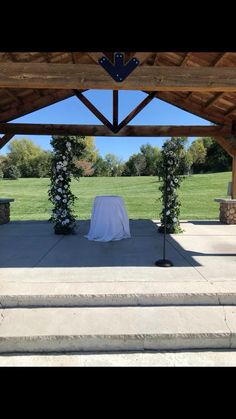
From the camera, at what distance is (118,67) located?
420cm

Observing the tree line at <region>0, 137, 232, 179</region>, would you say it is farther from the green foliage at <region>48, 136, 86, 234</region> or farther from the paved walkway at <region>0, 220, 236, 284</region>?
Answer: the paved walkway at <region>0, 220, 236, 284</region>

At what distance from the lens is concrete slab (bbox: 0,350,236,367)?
9.69 feet

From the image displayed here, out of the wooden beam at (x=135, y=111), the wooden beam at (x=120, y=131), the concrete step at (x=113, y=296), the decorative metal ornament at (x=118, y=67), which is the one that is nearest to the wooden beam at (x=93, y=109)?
the wooden beam at (x=135, y=111)

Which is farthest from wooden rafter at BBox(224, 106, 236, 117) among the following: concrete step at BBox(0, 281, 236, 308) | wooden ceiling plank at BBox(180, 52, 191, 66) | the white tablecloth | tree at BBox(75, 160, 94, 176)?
concrete step at BBox(0, 281, 236, 308)

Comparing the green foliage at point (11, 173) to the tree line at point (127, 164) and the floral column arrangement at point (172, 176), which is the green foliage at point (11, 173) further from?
the floral column arrangement at point (172, 176)

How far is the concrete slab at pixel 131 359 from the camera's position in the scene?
9.69 feet

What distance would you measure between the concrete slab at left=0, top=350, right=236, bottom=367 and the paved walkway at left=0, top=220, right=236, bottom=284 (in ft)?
3.90

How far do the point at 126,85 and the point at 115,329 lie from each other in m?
3.02

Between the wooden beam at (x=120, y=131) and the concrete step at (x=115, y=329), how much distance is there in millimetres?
5971

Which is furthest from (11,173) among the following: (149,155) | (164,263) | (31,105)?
(164,263)

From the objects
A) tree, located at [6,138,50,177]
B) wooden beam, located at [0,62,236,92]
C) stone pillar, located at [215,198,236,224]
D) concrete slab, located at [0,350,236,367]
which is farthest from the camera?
tree, located at [6,138,50,177]

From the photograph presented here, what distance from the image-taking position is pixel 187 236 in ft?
24.9
